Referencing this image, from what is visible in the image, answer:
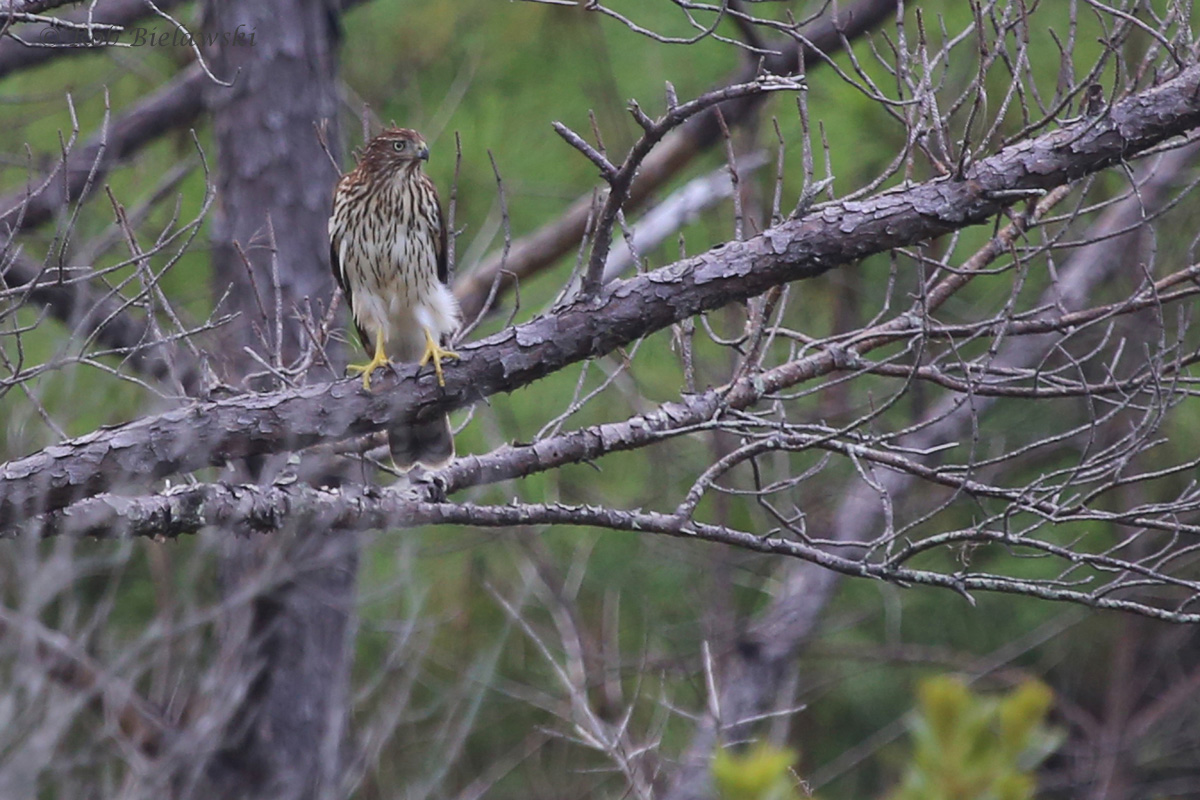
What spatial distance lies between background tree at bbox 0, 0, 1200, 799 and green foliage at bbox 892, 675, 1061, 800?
1.66 m

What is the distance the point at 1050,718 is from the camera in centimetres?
793

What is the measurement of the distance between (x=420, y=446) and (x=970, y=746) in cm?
324

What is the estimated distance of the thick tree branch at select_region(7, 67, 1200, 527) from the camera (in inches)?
119

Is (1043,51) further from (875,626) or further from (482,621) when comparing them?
(482,621)

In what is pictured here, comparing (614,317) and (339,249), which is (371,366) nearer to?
(614,317)

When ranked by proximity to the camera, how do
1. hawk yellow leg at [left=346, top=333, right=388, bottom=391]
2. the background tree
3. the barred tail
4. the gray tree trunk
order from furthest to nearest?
the gray tree trunk → the barred tail → hawk yellow leg at [left=346, top=333, right=388, bottom=391] → the background tree

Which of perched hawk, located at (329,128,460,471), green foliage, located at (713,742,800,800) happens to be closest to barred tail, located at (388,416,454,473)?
perched hawk, located at (329,128,460,471)

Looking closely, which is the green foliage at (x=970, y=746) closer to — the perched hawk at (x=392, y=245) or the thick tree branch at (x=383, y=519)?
the thick tree branch at (x=383, y=519)

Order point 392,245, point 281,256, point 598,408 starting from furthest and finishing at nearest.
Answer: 1. point 598,408
2. point 281,256
3. point 392,245

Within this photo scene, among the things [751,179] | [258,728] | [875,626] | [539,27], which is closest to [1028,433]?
[875,626]

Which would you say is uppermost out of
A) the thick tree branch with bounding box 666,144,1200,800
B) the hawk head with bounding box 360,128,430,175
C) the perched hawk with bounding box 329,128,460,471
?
the hawk head with bounding box 360,128,430,175

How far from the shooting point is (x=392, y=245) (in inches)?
191

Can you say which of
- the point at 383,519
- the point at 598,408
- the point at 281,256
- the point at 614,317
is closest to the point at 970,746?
the point at 614,317

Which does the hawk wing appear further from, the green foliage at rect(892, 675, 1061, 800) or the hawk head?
the green foliage at rect(892, 675, 1061, 800)
